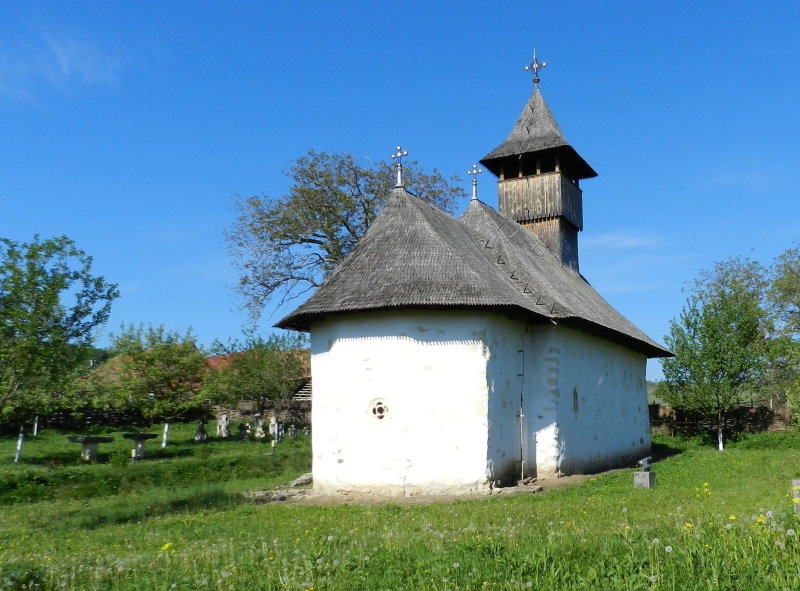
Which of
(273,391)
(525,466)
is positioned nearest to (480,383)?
(525,466)

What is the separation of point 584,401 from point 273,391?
53.0 feet

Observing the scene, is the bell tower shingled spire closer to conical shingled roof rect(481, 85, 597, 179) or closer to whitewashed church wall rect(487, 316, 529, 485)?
conical shingled roof rect(481, 85, 597, 179)

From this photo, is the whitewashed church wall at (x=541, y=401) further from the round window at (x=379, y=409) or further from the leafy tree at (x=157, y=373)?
the leafy tree at (x=157, y=373)

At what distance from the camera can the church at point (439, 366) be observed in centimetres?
1477

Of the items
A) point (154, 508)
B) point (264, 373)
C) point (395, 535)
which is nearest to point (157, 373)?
point (264, 373)

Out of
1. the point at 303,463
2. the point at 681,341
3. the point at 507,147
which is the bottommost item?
Result: the point at 303,463

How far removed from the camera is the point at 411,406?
14.8 m

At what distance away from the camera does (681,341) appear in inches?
1137

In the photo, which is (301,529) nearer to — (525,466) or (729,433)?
(525,466)

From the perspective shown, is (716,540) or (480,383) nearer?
(716,540)

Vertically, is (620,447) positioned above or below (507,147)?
below

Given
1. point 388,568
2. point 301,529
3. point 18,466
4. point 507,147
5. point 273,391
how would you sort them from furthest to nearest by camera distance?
1. point 273,391
2. point 507,147
3. point 18,466
4. point 301,529
5. point 388,568

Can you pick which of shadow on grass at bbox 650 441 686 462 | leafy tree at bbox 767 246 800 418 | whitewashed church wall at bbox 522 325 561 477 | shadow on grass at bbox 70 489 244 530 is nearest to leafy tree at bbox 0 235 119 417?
shadow on grass at bbox 70 489 244 530

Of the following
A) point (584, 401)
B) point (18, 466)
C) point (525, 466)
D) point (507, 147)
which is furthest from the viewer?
point (507, 147)
